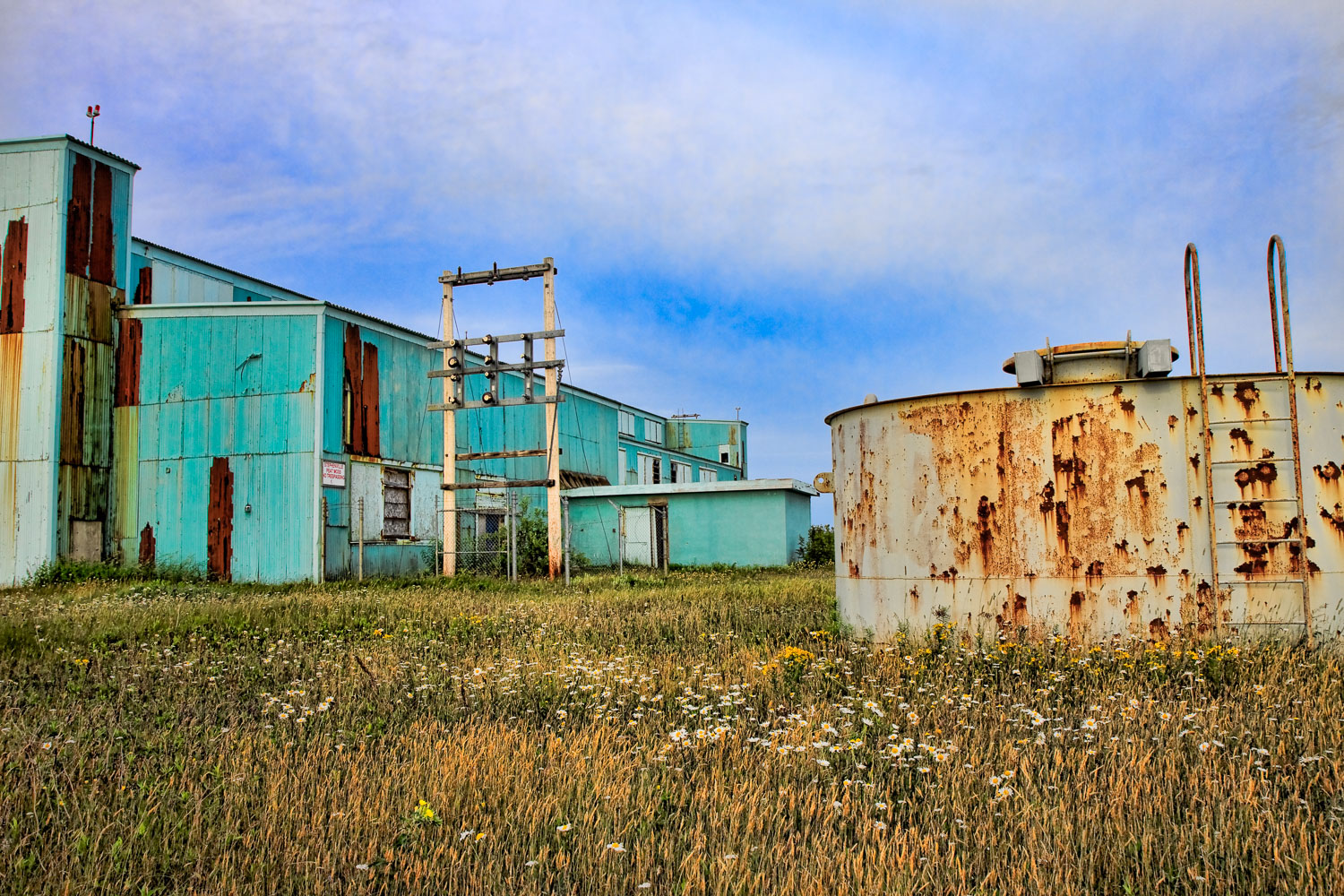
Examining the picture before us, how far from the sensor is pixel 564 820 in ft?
13.6

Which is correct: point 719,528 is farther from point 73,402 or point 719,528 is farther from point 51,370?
point 51,370

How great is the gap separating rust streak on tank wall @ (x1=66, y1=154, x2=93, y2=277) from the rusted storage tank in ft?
68.2

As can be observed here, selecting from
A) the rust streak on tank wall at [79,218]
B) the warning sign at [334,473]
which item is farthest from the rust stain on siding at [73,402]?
the warning sign at [334,473]

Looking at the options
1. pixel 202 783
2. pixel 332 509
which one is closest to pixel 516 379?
pixel 332 509

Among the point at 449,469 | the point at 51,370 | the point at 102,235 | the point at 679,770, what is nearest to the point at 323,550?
the point at 449,469

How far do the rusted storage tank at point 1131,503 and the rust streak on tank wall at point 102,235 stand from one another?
2096 cm

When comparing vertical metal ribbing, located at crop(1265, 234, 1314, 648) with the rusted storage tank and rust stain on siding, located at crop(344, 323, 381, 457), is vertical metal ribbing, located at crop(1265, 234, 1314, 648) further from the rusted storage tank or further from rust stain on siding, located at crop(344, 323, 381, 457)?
rust stain on siding, located at crop(344, 323, 381, 457)

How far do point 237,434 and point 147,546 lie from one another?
3306 mm

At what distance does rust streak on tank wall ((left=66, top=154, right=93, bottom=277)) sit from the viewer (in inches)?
848

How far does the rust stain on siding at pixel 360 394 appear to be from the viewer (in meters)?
22.2

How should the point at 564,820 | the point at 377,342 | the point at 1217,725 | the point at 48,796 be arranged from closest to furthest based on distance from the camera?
the point at 564,820 → the point at 48,796 → the point at 1217,725 → the point at 377,342

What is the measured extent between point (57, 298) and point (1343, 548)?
23616 mm

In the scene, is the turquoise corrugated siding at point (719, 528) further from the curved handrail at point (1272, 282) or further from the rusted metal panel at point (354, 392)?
the curved handrail at point (1272, 282)

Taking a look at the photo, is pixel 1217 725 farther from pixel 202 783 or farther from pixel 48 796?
pixel 48 796
